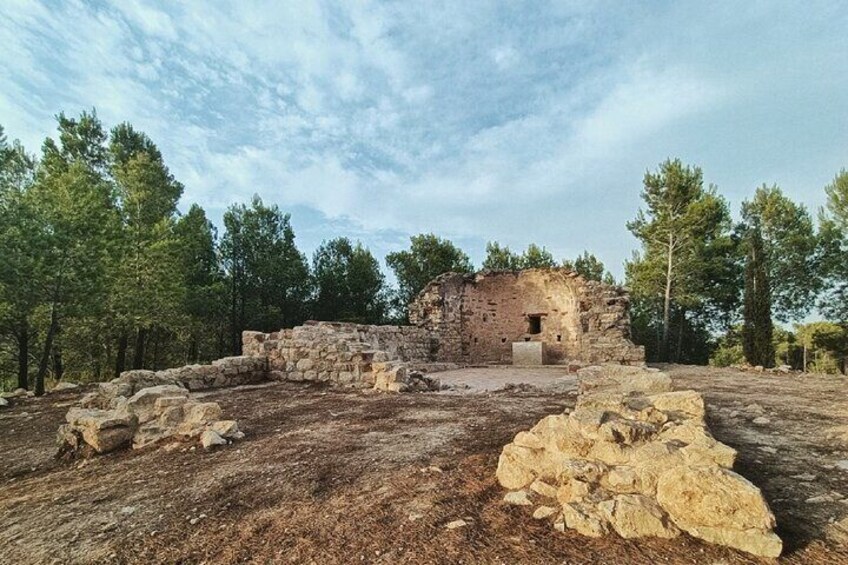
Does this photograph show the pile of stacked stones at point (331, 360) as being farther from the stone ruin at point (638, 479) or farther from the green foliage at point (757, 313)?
the green foliage at point (757, 313)

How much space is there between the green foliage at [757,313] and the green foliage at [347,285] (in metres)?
18.3

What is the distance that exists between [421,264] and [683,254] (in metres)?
14.2

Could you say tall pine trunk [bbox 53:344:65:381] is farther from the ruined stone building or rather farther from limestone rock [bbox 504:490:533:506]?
limestone rock [bbox 504:490:533:506]

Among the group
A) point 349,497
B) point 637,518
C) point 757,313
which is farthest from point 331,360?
point 757,313

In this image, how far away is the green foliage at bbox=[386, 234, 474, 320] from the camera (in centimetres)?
2503

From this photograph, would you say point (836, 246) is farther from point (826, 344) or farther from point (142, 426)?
point (142, 426)

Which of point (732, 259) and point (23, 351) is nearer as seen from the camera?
point (23, 351)

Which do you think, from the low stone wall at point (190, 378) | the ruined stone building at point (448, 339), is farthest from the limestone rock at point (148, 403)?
the ruined stone building at point (448, 339)

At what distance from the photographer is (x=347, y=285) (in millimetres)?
23953

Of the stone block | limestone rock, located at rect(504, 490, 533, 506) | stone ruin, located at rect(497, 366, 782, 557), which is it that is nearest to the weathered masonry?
the stone block

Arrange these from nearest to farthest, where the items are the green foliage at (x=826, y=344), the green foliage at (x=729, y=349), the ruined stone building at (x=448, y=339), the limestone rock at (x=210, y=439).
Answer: the limestone rock at (x=210, y=439)
the ruined stone building at (x=448, y=339)
the green foliage at (x=826, y=344)
the green foliage at (x=729, y=349)

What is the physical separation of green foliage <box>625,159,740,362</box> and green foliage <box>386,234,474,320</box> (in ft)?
33.3

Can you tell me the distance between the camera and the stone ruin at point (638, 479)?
1723 mm

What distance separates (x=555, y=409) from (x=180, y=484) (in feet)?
13.1
